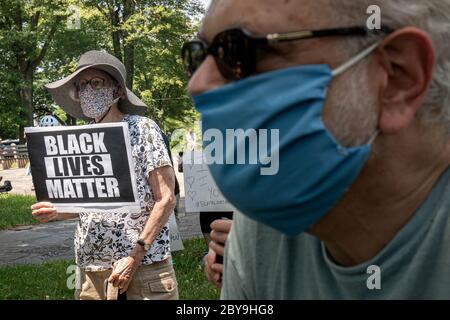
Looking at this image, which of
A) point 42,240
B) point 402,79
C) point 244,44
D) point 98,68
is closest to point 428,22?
point 402,79

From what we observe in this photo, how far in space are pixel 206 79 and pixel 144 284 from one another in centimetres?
219

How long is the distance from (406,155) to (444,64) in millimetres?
220

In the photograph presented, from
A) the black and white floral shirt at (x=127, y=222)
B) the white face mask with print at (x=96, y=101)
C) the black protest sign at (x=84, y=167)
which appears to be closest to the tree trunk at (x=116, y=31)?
the white face mask with print at (x=96, y=101)

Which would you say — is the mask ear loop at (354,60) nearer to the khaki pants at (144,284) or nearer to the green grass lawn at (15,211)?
the khaki pants at (144,284)

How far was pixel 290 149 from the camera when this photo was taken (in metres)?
1.25

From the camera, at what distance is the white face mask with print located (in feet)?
11.1

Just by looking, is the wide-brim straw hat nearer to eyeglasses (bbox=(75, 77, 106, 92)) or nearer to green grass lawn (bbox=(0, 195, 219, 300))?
eyeglasses (bbox=(75, 77, 106, 92))

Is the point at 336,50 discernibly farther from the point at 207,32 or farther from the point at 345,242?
the point at 345,242

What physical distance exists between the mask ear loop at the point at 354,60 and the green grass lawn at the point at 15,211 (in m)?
11.0

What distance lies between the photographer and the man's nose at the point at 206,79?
1.33m

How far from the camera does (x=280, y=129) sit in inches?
49.9

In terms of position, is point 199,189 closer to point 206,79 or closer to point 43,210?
point 43,210

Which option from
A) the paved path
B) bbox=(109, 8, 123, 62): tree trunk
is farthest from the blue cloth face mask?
bbox=(109, 8, 123, 62): tree trunk

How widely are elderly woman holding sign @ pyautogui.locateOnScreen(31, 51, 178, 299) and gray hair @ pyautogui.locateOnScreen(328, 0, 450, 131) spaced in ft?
6.94
